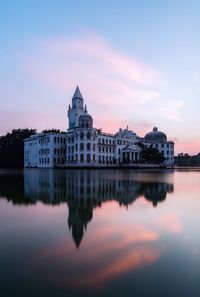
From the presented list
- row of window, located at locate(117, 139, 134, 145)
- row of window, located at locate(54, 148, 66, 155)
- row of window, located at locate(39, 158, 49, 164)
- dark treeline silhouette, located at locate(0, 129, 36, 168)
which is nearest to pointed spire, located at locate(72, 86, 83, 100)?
row of window, located at locate(54, 148, 66, 155)

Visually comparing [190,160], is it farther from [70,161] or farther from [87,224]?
[87,224]

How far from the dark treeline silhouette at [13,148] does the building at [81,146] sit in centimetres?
375

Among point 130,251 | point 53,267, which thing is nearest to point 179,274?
point 130,251

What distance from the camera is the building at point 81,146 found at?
104 meters

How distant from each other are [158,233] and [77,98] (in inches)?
4499

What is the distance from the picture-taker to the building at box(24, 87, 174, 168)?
10362 cm

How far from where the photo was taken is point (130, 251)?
7902 mm

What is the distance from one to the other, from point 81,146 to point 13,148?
41.7 metres

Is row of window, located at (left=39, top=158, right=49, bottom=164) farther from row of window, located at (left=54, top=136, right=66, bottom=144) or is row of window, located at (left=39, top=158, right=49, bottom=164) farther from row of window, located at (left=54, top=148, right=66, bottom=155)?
row of window, located at (left=54, top=136, right=66, bottom=144)

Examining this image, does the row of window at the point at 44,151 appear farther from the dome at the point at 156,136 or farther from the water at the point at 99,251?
the water at the point at 99,251

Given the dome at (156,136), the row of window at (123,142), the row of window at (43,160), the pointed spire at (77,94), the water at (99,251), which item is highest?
the pointed spire at (77,94)

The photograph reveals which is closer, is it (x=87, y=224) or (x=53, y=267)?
(x=53, y=267)

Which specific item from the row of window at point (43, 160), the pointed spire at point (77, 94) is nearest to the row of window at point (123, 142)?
the pointed spire at point (77, 94)

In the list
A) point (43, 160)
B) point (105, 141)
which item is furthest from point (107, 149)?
point (43, 160)
